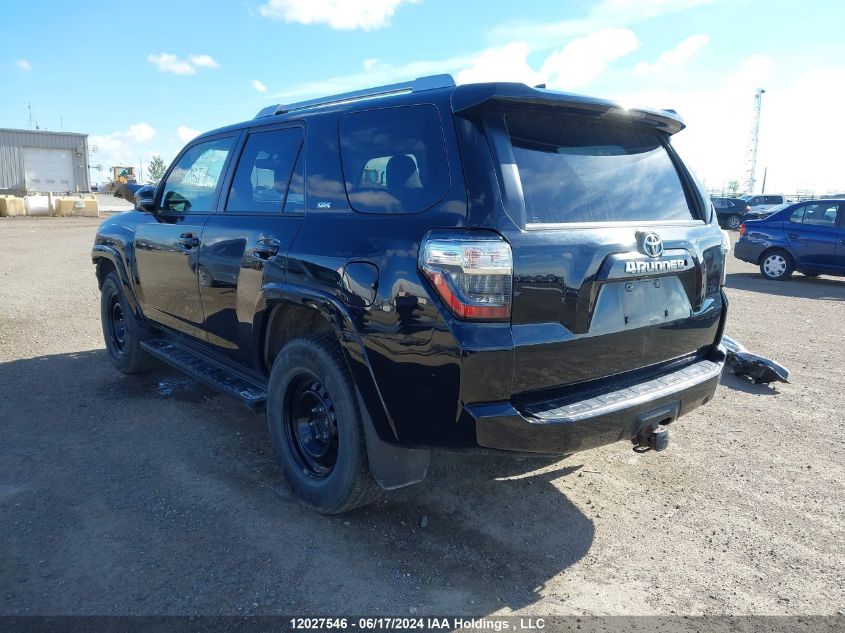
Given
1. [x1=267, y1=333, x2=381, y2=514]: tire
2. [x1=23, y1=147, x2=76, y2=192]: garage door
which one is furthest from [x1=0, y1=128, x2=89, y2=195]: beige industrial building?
[x1=267, y1=333, x2=381, y2=514]: tire

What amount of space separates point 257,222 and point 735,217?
2856 cm

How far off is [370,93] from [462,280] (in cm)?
137

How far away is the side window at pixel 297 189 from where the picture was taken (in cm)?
330

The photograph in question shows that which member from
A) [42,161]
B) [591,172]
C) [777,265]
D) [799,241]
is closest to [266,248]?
[591,172]

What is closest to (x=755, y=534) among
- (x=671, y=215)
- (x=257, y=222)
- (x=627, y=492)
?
(x=627, y=492)

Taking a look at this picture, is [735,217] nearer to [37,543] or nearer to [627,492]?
[627,492]

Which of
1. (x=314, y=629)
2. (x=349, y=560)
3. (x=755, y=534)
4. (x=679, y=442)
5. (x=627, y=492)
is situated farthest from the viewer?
(x=679, y=442)

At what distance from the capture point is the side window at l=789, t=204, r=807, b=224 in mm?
11984

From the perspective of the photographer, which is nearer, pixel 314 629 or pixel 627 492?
pixel 314 629

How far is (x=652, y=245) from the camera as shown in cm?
277

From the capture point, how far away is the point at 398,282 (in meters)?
2.54

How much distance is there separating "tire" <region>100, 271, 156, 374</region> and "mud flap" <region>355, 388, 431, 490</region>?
126 inches

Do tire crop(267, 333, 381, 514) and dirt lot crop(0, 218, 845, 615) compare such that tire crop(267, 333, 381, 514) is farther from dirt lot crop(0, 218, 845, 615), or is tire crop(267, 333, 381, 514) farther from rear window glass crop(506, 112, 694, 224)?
rear window glass crop(506, 112, 694, 224)

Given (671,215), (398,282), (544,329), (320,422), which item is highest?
(671,215)
